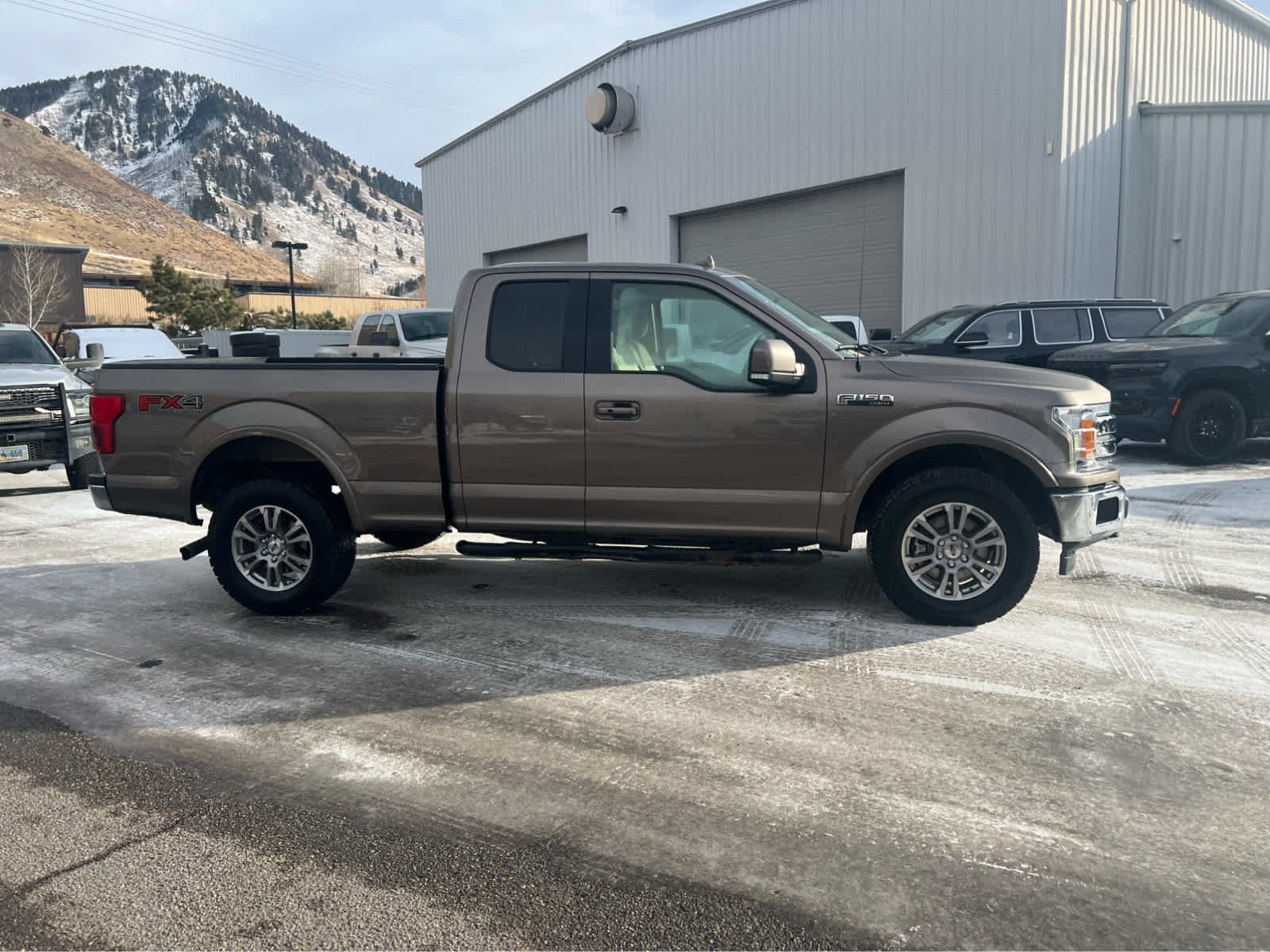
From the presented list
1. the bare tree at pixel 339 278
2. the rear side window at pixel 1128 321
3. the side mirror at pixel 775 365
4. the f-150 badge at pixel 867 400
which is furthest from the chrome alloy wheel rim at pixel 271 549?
the bare tree at pixel 339 278

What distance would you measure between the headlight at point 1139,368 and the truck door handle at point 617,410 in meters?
8.13

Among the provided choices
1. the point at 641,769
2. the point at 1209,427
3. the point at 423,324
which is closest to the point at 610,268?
the point at 641,769

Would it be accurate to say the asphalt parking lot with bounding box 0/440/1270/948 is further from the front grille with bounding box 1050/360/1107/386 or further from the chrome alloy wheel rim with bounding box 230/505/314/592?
the front grille with bounding box 1050/360/1107/386

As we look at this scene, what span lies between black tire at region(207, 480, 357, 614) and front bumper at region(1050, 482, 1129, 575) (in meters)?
4.16

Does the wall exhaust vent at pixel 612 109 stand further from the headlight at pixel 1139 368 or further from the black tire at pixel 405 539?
the black tire at pixel 405 539

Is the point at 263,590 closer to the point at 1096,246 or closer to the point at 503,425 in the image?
the point at 503,425

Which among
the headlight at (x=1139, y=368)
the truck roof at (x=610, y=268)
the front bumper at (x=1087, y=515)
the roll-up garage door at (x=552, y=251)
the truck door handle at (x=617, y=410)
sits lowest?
the front bumper at (x=1087, y=515)

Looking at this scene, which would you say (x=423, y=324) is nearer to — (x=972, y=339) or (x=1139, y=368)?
(x=972, y=339)

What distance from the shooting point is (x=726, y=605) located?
5969 mm

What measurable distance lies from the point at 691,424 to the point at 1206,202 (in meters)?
15.7

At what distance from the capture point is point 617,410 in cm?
544

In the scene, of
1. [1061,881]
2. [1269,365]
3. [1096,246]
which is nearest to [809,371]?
[1061,881]

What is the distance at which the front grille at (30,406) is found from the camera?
10547mm

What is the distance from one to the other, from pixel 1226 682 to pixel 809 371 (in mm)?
2512
